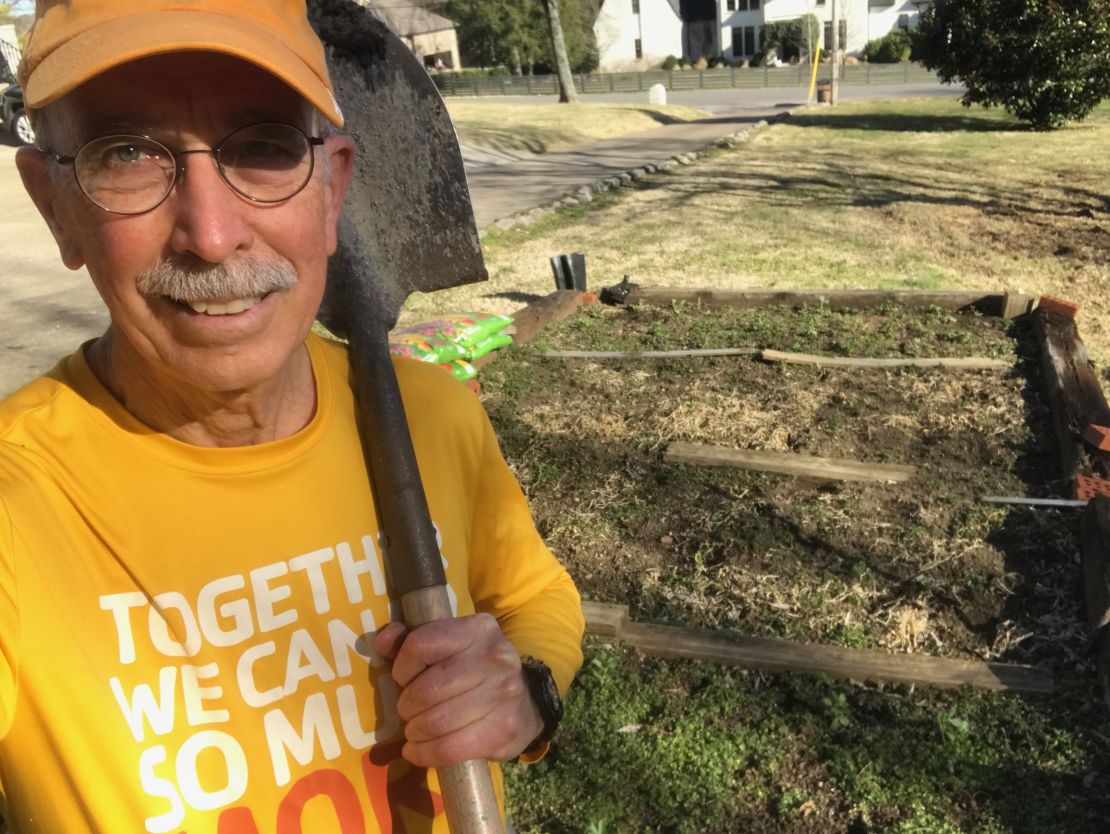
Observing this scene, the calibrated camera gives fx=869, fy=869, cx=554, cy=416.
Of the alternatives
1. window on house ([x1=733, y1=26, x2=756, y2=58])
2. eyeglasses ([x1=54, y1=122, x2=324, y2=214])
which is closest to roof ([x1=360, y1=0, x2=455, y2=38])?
window on house ([x1=733, y1=26, x2=756, y2=58])

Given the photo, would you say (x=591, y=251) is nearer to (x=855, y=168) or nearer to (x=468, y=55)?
(x=855, y=168)

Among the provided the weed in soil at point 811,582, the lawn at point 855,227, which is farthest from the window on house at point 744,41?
the weed in soil at point 811,582

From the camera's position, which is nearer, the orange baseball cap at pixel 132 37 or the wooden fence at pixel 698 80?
the orange baseball cap at pixel 132 37

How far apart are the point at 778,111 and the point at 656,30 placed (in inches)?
1434

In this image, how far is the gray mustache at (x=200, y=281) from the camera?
43.5 inches

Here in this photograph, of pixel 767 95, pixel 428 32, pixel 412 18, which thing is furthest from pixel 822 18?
pixel 412 18

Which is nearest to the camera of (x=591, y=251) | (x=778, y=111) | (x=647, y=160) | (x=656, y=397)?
(x=656, y=397)

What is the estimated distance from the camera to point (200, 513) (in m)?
1.18

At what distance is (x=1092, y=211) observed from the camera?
958 centimetres

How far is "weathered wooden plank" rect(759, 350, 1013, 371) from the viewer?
5.28 metres

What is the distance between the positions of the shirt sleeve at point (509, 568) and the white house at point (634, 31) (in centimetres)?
6090

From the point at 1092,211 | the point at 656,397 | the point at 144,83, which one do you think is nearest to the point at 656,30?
the point at 1092,211

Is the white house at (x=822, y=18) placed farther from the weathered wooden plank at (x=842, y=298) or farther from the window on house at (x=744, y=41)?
the weathered wooden plank at (x=842, y=298)

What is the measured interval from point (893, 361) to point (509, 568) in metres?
4.42
